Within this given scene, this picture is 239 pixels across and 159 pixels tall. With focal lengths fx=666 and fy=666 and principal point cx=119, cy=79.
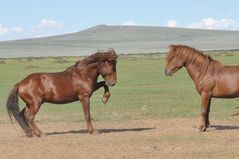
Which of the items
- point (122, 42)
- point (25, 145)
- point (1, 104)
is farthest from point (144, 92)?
point (122, 42)

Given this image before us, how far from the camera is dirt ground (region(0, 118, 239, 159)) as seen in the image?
12820 mm

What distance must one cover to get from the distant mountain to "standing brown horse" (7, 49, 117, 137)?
341ft

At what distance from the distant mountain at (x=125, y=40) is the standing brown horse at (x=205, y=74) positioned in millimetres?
104040

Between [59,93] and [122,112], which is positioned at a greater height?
[59,93]

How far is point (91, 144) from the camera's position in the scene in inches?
558

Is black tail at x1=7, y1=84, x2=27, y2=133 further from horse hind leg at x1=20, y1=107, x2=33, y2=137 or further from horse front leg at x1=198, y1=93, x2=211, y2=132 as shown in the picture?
horse front leg at x1=198, y1=93, x2=211, y2=132

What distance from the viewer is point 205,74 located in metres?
16.1

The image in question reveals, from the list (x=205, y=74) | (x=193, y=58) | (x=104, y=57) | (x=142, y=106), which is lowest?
(x=142, y=106)

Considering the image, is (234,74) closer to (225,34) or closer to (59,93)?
(59,93)

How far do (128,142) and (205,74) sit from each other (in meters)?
2.93

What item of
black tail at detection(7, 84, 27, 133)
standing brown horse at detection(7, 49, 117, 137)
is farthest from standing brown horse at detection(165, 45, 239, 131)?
black tail at detection(7, 84, 27, 133)

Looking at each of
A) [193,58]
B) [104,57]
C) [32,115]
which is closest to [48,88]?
[32,115]

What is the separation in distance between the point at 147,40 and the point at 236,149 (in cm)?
13415

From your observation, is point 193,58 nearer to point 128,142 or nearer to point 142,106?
point 128,142
